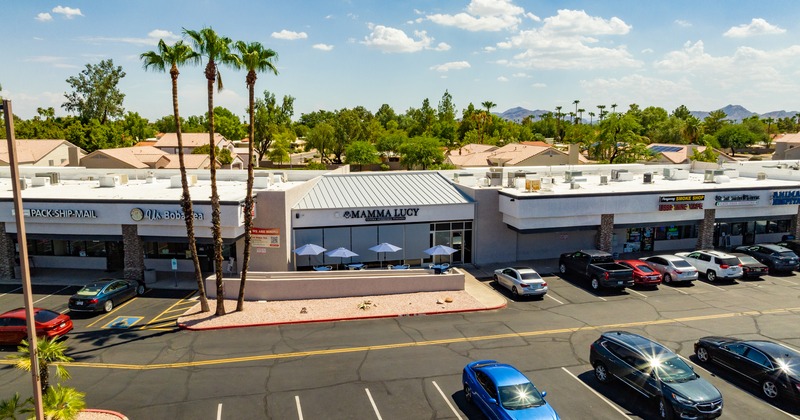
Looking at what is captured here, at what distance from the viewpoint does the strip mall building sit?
3116 cm

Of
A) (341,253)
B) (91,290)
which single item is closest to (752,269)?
(341,253)

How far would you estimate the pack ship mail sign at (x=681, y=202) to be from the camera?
3656 cm

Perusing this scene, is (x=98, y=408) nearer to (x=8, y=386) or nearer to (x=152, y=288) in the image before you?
(x=8, y=386)

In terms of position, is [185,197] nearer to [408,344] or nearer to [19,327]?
[19,327]

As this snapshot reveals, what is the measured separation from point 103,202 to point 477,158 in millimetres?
61937

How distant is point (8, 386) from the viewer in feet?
61.8

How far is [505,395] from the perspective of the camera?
15555 millimetres

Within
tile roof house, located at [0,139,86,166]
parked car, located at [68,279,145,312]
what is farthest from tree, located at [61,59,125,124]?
parked car, located at [68,279,145,312]

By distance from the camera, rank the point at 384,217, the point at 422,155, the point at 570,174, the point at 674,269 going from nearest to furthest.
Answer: the point at 674,269, the point at 384,217, the point at 570,174, the point at 422,155

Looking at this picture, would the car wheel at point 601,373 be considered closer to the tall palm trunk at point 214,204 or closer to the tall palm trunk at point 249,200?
the tall palm trunk at point 249,200

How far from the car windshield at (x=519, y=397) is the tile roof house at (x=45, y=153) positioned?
71.5 m

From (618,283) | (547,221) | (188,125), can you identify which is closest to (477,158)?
(547,221)

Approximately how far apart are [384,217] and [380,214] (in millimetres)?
347

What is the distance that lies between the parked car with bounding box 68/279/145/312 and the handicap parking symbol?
1.18m
